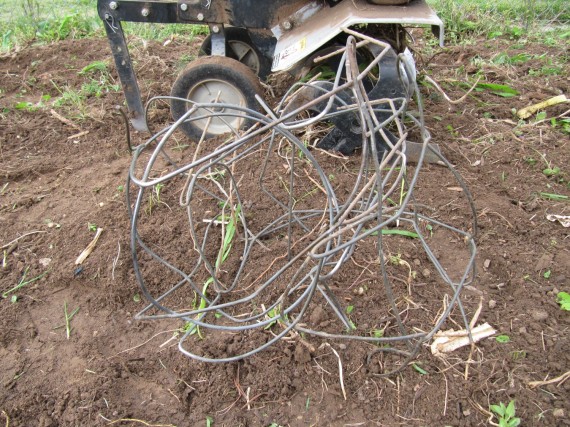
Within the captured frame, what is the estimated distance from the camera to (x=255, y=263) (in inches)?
87.0

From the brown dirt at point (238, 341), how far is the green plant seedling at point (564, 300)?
0.03 meters

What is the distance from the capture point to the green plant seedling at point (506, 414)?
158 centimetres

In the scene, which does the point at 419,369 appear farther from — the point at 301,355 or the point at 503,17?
the point at 503,17

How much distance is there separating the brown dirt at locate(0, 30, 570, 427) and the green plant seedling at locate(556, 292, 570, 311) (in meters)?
0.03

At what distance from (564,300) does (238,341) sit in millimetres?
1322

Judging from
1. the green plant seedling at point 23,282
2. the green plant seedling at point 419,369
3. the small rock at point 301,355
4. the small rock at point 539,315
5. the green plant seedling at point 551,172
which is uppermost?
the green plant seedling at point 23,282

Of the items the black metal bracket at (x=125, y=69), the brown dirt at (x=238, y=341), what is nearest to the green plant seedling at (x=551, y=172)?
the brown dirt at (x=238, y=341)

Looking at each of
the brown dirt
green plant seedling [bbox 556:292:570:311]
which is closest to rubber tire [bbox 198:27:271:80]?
the brown dirt

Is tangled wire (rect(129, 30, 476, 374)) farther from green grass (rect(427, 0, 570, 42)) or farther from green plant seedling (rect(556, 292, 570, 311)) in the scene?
green grass (rect(427, 0, 570, 42))

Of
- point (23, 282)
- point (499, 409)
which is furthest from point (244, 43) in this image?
point (499, 409)

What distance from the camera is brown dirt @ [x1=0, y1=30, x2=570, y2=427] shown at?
1.70m

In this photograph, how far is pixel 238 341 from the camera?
74.5 inches

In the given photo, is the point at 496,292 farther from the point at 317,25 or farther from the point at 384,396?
the point at 317,25

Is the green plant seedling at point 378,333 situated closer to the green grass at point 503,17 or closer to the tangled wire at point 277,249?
the tangled wire at point 277,249
